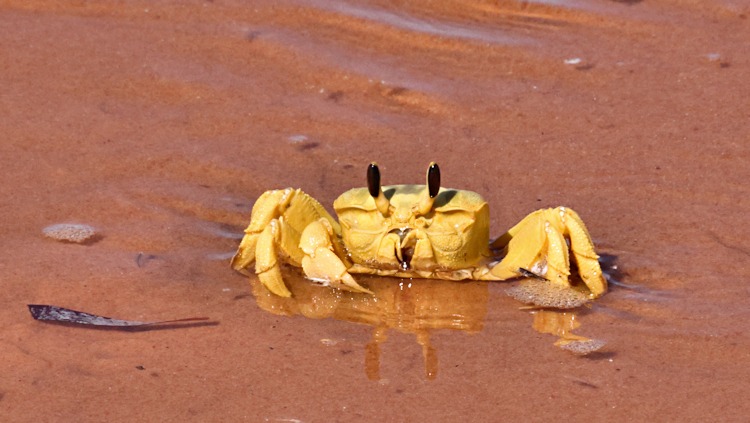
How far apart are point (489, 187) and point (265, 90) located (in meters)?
1.78

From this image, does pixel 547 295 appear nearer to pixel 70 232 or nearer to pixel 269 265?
pixel 269 265

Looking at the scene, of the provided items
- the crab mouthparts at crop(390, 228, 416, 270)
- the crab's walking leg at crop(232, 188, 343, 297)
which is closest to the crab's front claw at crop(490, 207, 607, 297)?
the crab mouthparts at crop(390, 228, 416, 270)

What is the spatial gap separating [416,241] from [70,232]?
1.76 meters

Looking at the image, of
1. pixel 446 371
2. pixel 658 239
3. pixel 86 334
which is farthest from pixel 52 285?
pixel 658 239

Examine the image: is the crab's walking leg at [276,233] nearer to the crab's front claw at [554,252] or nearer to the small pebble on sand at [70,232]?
the small pebble on sand at [70,232]

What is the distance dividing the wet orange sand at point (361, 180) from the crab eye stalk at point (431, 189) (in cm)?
42

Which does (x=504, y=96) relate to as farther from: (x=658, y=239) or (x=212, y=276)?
(x=212, y=276)

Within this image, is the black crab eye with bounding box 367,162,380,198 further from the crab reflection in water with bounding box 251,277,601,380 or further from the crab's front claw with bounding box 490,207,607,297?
the crab's front claw with bounding box 490,207,607,297

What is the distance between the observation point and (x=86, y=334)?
498 cm

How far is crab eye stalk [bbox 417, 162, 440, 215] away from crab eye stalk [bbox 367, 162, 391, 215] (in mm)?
152

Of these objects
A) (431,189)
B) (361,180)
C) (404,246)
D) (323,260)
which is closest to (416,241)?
(404,246)

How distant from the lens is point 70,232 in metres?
5.95

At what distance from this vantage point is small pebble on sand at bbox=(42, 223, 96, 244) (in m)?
5.89

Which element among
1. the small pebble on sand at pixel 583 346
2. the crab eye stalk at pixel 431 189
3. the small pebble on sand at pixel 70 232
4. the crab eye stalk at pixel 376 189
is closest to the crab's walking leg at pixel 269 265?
the crab eye stalk at pixel 376 189
